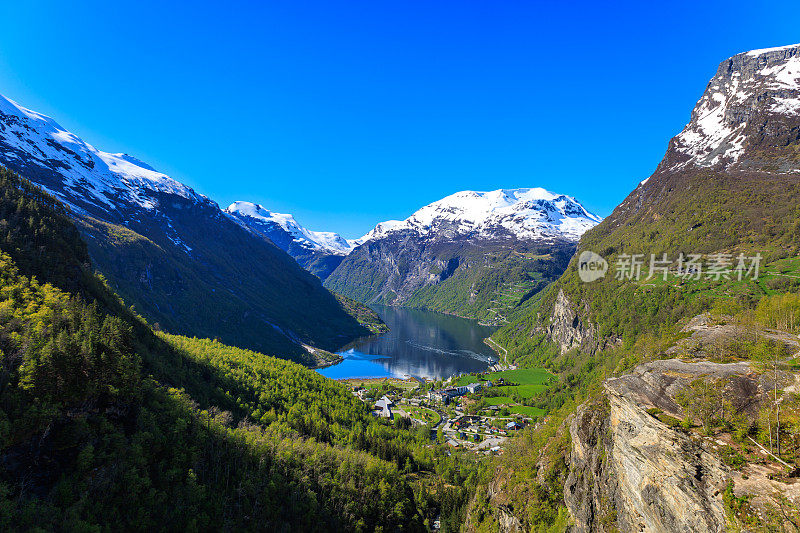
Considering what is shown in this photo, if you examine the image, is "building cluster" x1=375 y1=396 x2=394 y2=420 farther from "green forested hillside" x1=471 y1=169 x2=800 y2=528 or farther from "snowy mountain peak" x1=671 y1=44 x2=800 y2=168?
"snowy mountain peak" x1=671 y1=44 x2=800 y2=168

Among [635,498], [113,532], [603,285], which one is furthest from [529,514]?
[603,285]

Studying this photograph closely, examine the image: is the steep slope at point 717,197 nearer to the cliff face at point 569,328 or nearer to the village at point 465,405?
the cliff face at point 569,328

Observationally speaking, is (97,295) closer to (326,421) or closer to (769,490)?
(326,421)

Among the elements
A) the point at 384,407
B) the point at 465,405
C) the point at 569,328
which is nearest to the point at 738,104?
the point at 569,328

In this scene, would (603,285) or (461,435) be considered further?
(603,285)

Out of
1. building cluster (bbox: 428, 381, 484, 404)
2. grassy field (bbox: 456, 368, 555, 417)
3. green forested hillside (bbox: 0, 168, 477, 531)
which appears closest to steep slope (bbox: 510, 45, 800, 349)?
grassy field (bbox: 456, 368, 555, 417)

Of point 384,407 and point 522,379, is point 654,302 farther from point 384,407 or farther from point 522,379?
point 384,407
